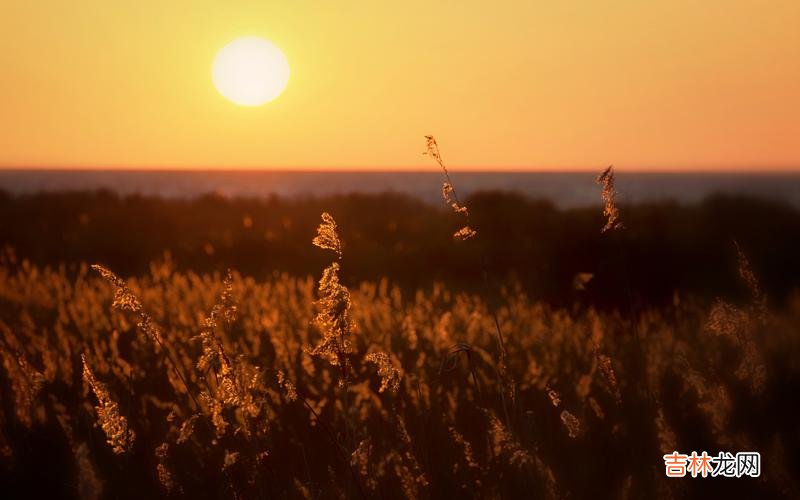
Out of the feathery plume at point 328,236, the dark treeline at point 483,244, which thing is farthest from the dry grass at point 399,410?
the dark treeline at point 483,244

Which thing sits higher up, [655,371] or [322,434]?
[655,371]

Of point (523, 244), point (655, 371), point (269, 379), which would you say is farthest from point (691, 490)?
point (523, 244)

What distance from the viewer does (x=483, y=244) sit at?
940 cm

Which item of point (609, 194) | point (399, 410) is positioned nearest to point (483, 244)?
point (399, 410)

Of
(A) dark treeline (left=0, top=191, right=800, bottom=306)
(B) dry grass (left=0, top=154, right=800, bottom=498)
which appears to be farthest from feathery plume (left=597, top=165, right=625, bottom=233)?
(A) dark treeline (left=0, top=191, right=800, bottom=306)

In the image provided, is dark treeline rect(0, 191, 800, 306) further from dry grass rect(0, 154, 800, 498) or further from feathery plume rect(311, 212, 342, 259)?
feathery plume rect(311, 212, 342, 259)

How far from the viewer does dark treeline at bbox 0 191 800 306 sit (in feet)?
39.8

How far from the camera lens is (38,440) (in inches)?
200

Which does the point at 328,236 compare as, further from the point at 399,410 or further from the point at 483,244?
the point at 483,244

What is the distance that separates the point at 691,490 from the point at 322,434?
2070 millimetres

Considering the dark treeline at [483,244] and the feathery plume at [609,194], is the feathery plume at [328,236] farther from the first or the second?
the dark treeline at [483,244]

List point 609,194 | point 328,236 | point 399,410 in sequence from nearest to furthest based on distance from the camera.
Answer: point 328,236 → point 609,194 → point 399,410

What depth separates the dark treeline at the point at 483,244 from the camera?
12133 millimetres

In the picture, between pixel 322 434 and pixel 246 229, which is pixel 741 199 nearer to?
pixel 246 229
